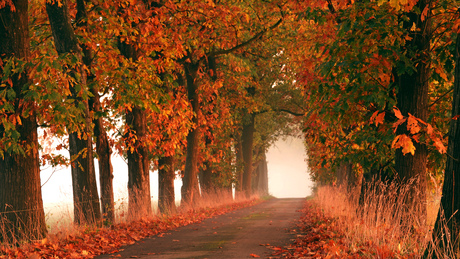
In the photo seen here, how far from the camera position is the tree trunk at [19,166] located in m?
10.2

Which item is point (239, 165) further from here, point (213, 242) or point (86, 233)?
point (86, 233)

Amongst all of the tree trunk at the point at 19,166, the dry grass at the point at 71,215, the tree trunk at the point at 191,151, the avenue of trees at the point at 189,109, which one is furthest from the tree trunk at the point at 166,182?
the tree trunk at the point at 19,166

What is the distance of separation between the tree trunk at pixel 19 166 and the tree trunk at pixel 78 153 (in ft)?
5.64

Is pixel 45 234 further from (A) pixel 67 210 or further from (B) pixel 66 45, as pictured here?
(B) pixel 66 45

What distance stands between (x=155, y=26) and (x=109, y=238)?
22.5 ft

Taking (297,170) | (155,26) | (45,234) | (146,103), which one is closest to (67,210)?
(45,234)

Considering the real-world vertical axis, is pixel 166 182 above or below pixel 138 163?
below

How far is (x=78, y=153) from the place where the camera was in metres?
12.7

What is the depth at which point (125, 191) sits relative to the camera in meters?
15.4

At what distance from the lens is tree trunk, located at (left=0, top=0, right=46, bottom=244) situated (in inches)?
402

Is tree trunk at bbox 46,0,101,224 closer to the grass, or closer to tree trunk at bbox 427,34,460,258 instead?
the grass

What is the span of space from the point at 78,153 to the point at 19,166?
2.41 meters

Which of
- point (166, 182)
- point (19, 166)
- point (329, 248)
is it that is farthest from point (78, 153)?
point (166, 182)

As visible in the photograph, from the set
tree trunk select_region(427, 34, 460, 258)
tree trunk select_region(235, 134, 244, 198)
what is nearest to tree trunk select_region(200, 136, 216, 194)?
tree trunk select_region(235, 134, 244, 198)
